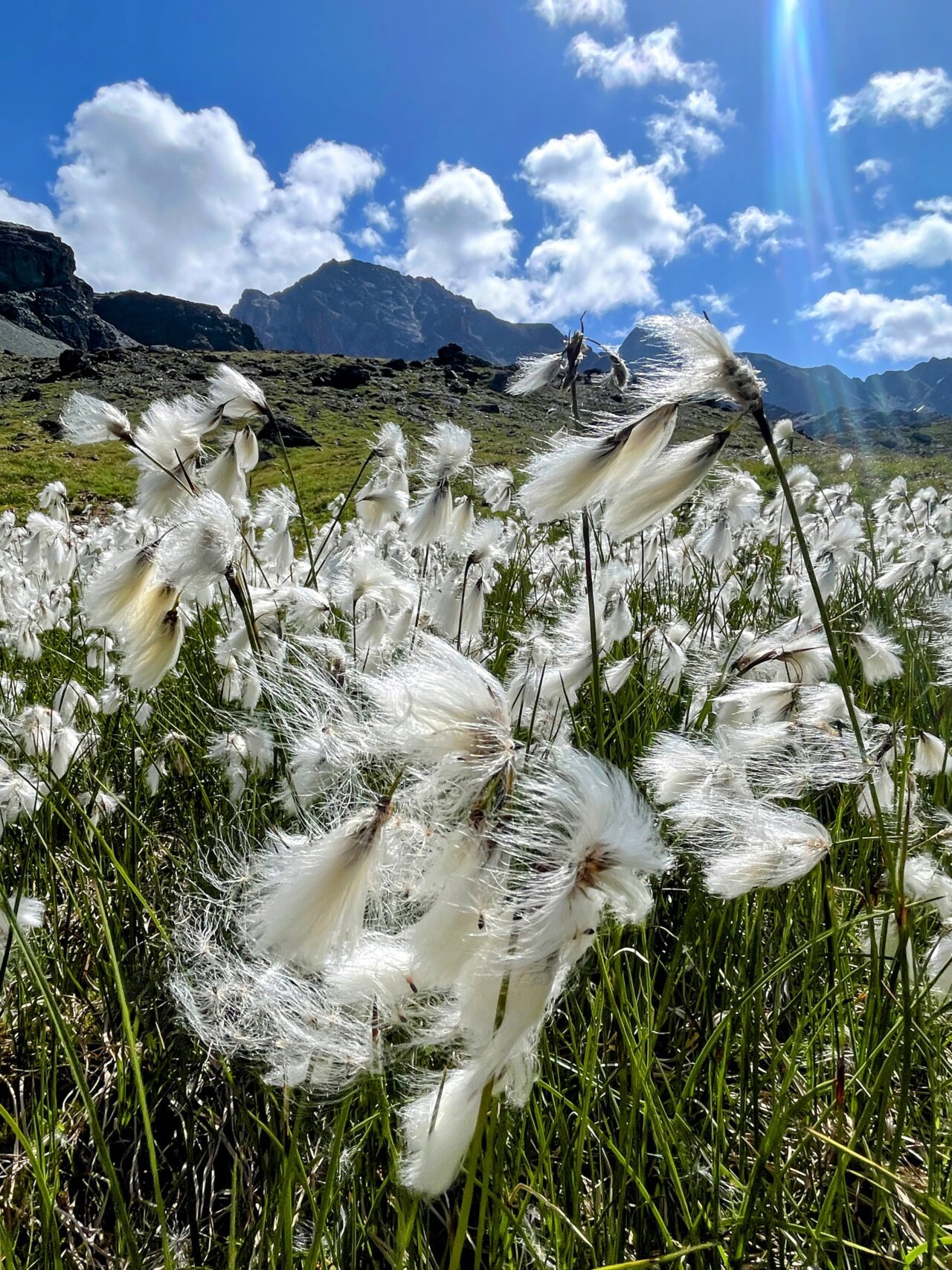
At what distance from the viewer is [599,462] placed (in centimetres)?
131

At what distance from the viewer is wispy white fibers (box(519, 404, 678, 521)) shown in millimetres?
1312

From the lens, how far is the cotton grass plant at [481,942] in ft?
2.93

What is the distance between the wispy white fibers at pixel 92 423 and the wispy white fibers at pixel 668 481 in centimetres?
175

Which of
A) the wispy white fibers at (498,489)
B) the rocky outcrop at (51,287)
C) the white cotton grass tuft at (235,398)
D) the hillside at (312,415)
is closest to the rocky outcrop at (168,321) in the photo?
the rocky outcrop at (51,287)

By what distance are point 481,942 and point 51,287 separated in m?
147

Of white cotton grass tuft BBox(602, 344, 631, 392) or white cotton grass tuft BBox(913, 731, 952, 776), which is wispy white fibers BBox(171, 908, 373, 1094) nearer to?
white cotton grass tuft BBox(913, 731, 952, 776)

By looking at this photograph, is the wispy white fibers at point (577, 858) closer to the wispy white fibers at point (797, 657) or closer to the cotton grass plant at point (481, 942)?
the cotton grass plant at point (481, 942)

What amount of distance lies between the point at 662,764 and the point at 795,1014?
36.6 inches

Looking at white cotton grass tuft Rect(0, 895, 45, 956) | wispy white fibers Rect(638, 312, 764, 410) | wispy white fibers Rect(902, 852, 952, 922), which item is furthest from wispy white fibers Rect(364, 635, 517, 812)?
wispy white fibers Rect(902, 852, 952, 922)

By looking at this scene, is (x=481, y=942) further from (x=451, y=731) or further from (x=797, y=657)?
(x=797, y=657)

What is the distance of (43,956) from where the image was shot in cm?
205

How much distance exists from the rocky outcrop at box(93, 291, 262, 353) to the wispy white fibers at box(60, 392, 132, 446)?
147912 mm

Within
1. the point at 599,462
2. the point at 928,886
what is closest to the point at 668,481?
the point at 599,462

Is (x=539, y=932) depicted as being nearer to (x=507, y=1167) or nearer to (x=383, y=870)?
(x=383, y=870)
